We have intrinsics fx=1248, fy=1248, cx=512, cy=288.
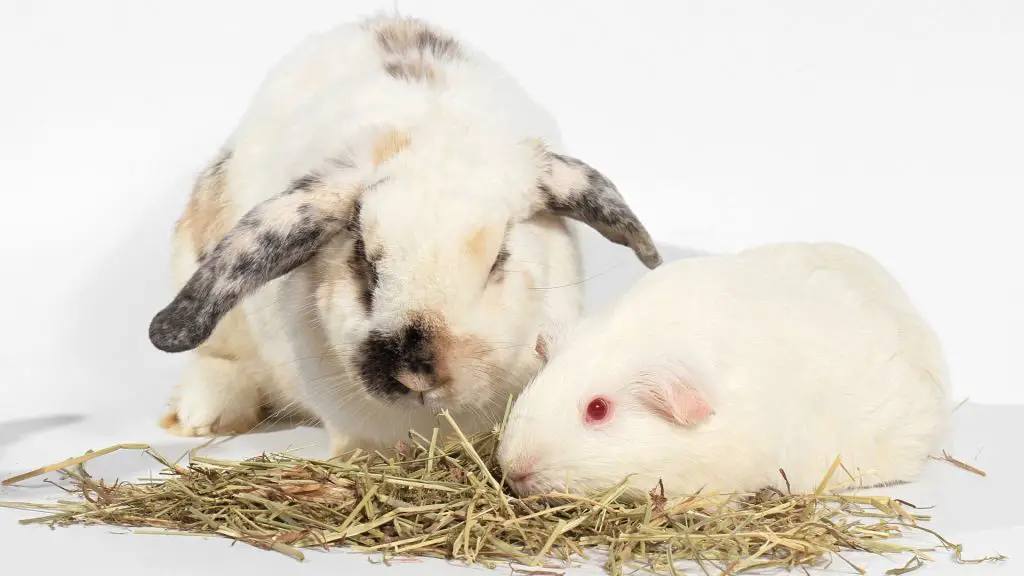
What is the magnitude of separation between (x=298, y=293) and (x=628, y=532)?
1.73 m

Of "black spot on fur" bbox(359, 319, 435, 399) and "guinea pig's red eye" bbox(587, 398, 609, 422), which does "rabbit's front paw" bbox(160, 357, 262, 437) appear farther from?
"guinea pig's red eye" bbox(587, 398, 609, 422)

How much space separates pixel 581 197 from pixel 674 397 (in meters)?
1.22

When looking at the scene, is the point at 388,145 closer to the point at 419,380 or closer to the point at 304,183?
the point at 304,183

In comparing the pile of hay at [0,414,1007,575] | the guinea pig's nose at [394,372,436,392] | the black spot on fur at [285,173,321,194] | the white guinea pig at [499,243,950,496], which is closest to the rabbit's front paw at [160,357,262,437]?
the pile of hay at [0,414,1007,575]

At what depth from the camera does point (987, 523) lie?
4531mm

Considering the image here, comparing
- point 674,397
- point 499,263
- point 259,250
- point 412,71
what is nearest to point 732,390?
point 674,397

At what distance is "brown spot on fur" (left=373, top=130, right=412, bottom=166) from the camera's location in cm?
483

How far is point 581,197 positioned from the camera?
5.10 metres

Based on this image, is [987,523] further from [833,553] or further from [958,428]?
[958,428]

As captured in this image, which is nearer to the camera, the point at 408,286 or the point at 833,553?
the point at 833,553

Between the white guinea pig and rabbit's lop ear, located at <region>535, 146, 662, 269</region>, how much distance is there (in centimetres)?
39

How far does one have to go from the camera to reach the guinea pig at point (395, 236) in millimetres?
4438

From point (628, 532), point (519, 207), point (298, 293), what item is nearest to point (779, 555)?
point (628, 532)

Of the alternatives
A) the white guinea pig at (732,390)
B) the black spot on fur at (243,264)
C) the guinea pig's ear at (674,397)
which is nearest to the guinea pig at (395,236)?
the black spot on fur at (243,264)
